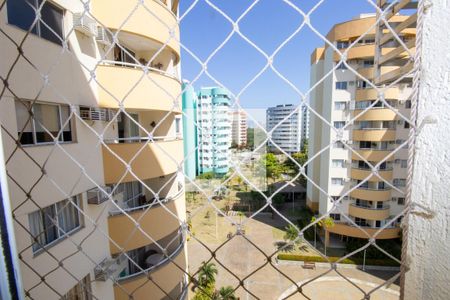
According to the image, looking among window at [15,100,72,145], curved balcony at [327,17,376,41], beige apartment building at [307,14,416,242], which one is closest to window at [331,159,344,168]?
beige apartment building at [307,14,416,242]

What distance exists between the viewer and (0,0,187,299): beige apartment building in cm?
169

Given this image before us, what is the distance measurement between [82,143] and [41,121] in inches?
17.1

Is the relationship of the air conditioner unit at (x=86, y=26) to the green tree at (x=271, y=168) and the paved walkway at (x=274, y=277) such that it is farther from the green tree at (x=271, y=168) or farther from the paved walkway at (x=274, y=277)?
the green tree at (x=271, y=168)

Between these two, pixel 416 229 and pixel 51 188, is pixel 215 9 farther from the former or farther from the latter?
pixel 51 188

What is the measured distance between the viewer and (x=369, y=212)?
28.8 ft

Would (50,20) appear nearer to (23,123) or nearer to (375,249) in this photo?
(23,123)

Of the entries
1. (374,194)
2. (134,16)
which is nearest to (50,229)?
(134,16)

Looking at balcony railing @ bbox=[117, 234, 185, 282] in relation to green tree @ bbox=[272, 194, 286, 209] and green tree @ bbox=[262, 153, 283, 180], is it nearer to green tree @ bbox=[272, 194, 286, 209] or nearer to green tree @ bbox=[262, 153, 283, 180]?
green tree @ bbox=[272, 194, 286, 209]

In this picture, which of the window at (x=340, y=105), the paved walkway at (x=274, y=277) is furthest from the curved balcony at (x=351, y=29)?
the paved walkway at (x=274, y=277)

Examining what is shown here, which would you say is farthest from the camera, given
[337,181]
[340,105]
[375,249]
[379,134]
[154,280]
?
[337,181]

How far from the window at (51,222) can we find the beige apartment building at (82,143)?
1 cm

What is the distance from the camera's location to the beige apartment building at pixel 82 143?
169cm

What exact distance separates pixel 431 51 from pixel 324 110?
10712 mm

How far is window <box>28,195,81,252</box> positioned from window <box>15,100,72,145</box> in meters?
0.61
